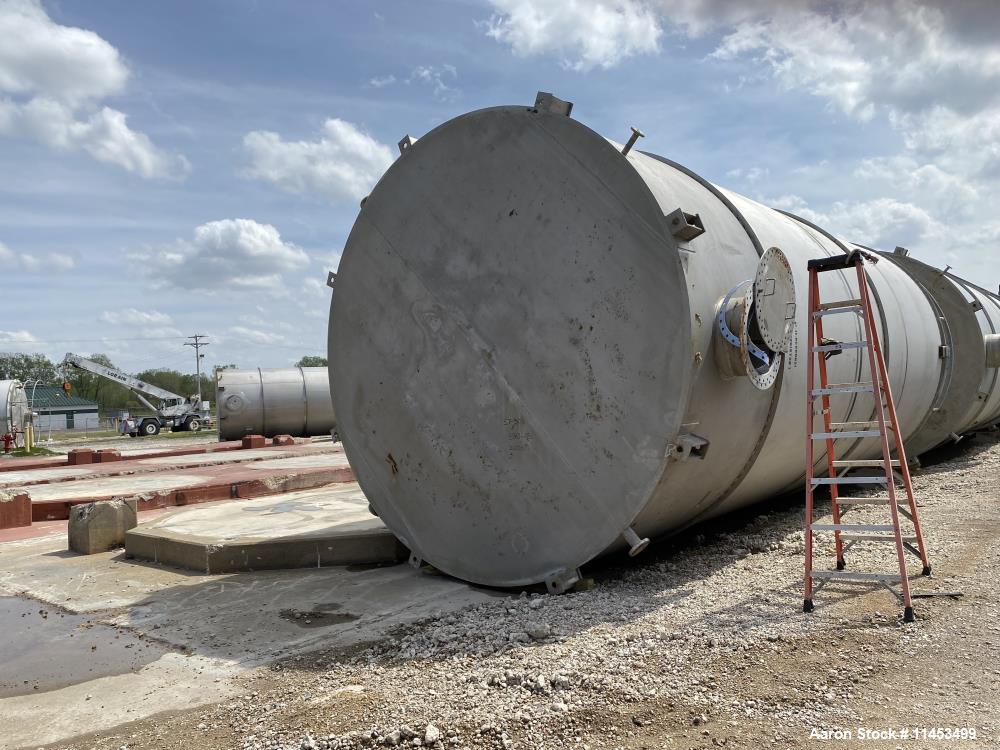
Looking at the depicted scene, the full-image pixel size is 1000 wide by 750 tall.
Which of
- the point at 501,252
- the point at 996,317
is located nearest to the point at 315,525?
the point at 501,252

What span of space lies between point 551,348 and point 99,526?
17.8ft

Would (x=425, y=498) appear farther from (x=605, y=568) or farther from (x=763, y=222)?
(x=763, y=222)

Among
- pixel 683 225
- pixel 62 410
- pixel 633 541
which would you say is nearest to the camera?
pixel 683 225

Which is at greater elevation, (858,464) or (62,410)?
(62,410)

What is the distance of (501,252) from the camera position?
17.7ft

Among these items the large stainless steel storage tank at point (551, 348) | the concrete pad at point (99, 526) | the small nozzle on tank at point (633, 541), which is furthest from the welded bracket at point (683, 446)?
the concrete pad at point (99, 526)

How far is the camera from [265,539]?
6836 millimetres

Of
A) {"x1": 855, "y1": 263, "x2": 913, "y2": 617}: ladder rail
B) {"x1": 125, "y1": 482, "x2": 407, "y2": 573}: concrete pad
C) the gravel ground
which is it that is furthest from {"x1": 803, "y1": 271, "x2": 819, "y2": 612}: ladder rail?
{"x1": 125, "y1": 482, "x2": 407, "y2": 573}: concrete pad

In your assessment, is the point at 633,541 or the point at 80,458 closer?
the point at 633,541

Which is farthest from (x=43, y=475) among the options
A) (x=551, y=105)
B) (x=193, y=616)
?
(x=551, y=105)

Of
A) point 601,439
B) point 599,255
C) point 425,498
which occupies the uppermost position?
point 599,255

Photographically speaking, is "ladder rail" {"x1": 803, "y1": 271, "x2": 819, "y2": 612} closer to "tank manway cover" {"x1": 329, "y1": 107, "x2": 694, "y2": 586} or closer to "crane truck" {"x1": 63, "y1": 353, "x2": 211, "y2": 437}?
"tank manway cover" {"x1": 329, "y1": 107, "x2": 694, "y2": 586}

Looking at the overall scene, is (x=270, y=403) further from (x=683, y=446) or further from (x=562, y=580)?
(x=683, y=446)

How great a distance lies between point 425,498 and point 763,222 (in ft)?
11.8
